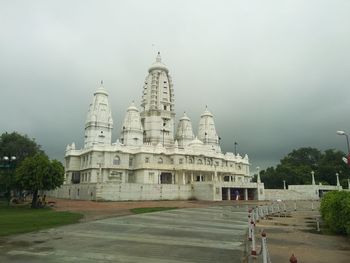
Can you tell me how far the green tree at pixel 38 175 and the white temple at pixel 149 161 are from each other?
971 centimetres

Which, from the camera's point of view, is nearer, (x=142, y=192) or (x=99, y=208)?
(x=99, y=208)

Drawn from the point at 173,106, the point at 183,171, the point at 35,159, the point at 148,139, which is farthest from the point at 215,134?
the point at 35,159

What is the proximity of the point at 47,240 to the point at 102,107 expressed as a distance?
6094 centimetres

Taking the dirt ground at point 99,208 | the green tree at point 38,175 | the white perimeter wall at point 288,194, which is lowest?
the dirt ground at point 99,208

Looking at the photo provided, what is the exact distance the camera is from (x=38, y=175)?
39594 mm

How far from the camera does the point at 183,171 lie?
6694cm

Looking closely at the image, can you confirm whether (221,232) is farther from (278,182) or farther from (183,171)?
(278,182)

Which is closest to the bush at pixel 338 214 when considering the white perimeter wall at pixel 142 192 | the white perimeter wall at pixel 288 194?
the white perimeter wall at pixel 142 192

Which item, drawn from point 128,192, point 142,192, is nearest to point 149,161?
point 142,192

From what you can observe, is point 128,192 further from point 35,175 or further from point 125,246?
point 125,246

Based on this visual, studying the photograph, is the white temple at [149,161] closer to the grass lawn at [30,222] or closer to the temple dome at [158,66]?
the temple dome at [158,66]

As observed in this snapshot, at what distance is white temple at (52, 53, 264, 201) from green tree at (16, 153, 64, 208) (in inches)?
382

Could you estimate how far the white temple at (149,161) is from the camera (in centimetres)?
5625

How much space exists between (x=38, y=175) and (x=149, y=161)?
31097 mm
